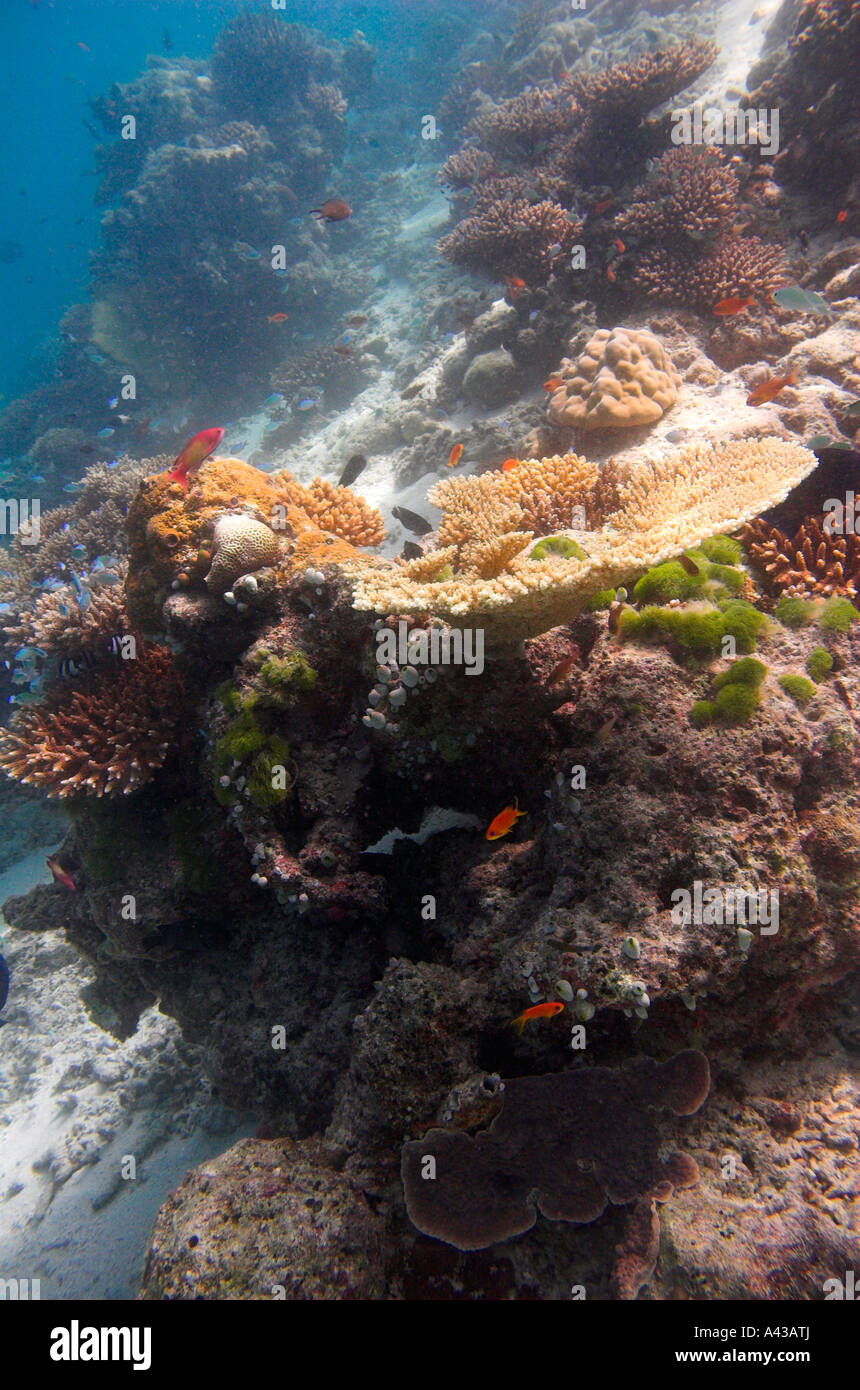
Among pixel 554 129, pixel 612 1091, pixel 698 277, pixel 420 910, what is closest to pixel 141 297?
pixel 554 129

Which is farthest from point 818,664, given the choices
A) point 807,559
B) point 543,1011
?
point 543,1011

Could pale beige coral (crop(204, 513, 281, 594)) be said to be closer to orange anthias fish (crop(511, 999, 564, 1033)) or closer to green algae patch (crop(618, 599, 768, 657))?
green algae patch (crop(618, 599, 768, 657))

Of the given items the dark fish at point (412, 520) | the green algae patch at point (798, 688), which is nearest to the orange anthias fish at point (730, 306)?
the dark fish at point (412, 520)

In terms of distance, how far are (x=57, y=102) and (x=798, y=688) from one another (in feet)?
416

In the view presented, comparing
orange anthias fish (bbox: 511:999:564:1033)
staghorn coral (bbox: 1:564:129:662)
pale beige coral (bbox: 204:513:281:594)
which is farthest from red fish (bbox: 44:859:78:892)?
orange anthias fish (bbox: 511:999:564:1033)

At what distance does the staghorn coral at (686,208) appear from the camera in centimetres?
757

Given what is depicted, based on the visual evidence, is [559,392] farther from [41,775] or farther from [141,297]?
[141,297]

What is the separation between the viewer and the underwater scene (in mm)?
2670

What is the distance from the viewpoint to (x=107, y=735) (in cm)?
445

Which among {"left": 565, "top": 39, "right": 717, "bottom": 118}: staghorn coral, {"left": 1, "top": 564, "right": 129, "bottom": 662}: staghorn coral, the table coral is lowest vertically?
the table coral

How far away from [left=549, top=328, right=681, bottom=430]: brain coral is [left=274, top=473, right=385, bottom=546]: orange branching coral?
225cm

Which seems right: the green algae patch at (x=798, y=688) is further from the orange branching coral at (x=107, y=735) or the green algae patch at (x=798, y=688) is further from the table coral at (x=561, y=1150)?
the orange branching coral at (x=107, y=735)
